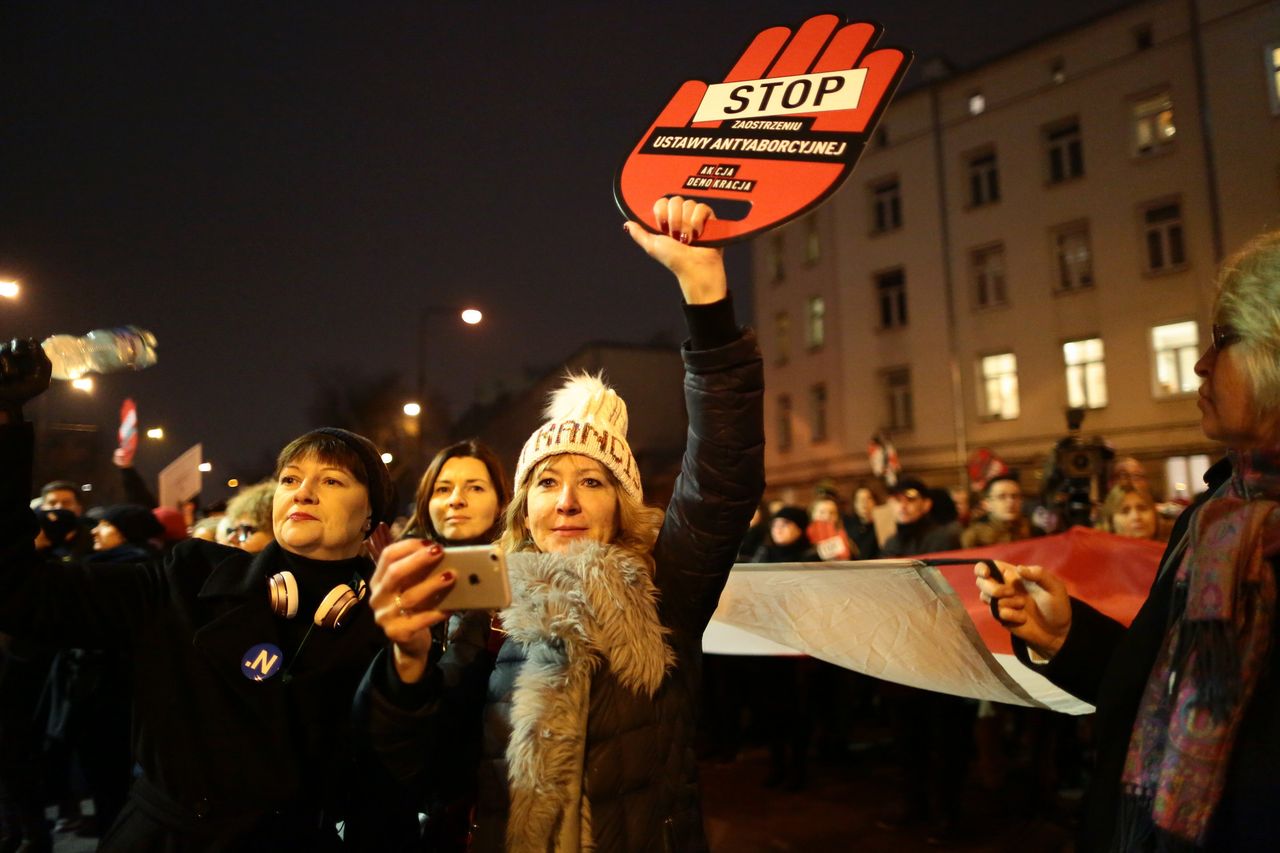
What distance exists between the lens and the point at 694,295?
199 centimetres

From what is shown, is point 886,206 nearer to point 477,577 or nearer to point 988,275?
point 988,275

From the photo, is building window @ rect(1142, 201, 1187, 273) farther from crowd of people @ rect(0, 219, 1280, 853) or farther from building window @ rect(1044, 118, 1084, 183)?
crowd of people @ rect(0, 219, 1280, 853)

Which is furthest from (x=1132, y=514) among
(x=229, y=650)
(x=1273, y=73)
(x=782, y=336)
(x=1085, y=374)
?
(x=782, y=336)

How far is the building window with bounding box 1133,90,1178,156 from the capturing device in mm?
20734

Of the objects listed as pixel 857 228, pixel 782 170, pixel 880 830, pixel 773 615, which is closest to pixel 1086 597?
pixel 773 615

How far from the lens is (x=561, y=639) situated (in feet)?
6.83

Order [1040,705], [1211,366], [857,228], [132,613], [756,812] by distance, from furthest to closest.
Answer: [857,228], [756,812], [1040,705], [132,613], [1211,366]

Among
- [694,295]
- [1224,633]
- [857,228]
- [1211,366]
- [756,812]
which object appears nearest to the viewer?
[1224,633]

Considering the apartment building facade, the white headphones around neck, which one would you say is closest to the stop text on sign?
the white headphones around neck

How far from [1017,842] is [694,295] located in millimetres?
4803

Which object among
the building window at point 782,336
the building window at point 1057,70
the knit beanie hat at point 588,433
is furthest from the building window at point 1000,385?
the knit beanie hat at point 588,433

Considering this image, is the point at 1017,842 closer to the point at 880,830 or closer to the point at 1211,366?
the point at 880,830

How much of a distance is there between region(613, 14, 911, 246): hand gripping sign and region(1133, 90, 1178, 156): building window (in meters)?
22.9

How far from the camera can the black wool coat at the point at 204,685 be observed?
Answer: 225cm
